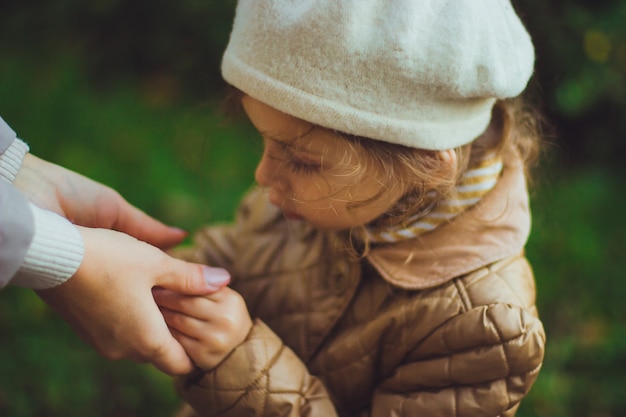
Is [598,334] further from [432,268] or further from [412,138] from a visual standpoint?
[412,138]

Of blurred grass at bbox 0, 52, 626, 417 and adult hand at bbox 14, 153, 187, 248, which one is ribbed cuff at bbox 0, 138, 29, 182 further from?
blurred grass at bbox 0, 52, 626, 417

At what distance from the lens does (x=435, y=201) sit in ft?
4.64

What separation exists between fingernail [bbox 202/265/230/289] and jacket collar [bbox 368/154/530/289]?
1.07ft

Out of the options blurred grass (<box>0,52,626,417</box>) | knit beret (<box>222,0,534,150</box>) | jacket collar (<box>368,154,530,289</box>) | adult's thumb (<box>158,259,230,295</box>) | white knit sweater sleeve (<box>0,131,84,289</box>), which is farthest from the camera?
blurred grass (<box>0,52,626,417</box>)

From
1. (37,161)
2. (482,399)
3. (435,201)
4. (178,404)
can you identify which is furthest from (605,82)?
(37,161)

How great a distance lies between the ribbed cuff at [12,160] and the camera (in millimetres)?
1292

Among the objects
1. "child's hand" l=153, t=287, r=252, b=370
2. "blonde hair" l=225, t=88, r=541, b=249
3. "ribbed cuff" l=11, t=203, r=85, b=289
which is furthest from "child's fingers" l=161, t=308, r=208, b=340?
"blonde hair" l=225, t=88, r=541, b=249

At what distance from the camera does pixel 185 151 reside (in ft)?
9.98

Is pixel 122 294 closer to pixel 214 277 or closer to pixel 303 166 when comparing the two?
pixel 214 277

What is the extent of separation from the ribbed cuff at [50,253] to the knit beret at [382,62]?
0.42m

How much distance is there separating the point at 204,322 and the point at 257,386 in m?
0.17

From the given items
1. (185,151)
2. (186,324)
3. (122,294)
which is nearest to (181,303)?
(186,324)

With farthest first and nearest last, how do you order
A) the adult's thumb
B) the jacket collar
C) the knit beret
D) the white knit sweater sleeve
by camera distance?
the jacket collar
the adult's thumb
the knit beret
the white knit sweater sleeve

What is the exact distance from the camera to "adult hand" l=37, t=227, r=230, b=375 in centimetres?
115
